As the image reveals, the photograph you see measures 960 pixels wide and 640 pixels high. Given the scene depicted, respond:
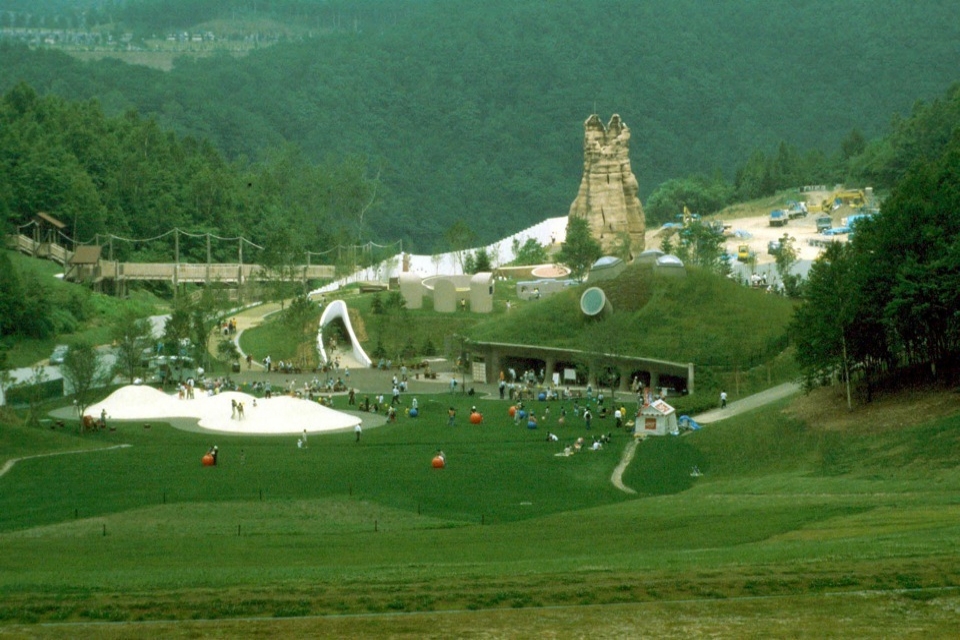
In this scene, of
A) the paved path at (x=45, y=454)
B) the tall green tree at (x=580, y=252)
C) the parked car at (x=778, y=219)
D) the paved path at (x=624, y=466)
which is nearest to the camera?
the paved path at (x=624, y=466)

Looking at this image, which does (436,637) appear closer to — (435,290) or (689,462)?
(689,462)

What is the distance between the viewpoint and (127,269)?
367 feet

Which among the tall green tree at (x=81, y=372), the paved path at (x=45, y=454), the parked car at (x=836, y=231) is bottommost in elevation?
the paved path at (x=45, y=454)

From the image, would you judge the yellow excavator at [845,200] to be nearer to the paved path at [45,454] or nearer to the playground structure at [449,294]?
the playground structure at [449,294]

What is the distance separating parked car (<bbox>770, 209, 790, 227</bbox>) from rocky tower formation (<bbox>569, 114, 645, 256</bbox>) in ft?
112

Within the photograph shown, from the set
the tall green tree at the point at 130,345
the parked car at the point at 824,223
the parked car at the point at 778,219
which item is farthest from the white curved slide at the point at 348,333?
the parked car at the point at 778,219

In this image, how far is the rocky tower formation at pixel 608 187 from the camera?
116875 mm

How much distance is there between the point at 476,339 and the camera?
257 feet

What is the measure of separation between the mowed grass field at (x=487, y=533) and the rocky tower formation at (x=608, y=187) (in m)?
58.7

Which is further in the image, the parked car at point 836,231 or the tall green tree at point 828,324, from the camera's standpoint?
the parked car at point 836,231

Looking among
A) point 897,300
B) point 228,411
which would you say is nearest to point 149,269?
point 228,411

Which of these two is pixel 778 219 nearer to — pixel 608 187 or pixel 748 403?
pixel 608 187

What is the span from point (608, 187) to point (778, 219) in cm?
3661

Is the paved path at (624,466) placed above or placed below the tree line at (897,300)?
below
